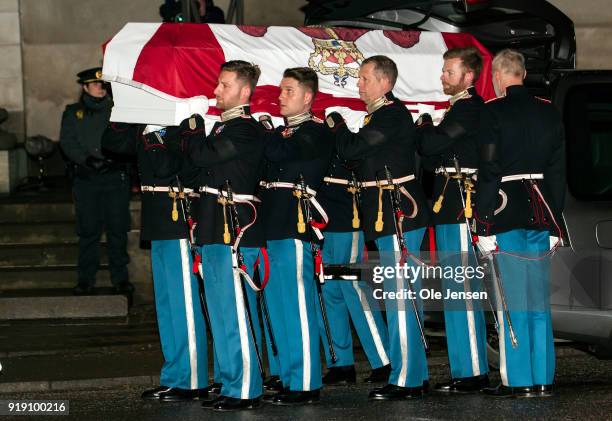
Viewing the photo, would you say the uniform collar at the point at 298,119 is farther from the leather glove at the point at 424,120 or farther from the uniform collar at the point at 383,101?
the leather glove at the point at 424,120

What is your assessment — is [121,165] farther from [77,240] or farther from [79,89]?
[79,89]

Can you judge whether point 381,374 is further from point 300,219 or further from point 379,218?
point 300,219

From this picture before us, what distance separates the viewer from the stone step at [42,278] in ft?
40.2

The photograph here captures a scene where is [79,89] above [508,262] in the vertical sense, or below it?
above

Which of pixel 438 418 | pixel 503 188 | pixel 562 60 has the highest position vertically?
pixel 562 60

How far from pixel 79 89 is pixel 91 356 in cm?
579

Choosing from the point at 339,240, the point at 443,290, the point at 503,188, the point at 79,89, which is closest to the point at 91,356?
the point at 339,240

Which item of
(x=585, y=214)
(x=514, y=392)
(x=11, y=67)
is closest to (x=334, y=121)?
(x=585, y=214)

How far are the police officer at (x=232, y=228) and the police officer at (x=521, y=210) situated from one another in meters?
1.39

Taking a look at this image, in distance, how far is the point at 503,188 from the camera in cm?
834

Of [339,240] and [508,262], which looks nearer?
[508,262]

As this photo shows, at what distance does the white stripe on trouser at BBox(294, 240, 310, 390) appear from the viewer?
8.38m

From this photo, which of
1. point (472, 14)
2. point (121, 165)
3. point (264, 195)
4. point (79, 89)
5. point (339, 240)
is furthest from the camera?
point (79, 89)

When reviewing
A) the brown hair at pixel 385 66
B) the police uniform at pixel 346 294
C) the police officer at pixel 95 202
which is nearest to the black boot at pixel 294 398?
the police uniform at pixel 346 294
